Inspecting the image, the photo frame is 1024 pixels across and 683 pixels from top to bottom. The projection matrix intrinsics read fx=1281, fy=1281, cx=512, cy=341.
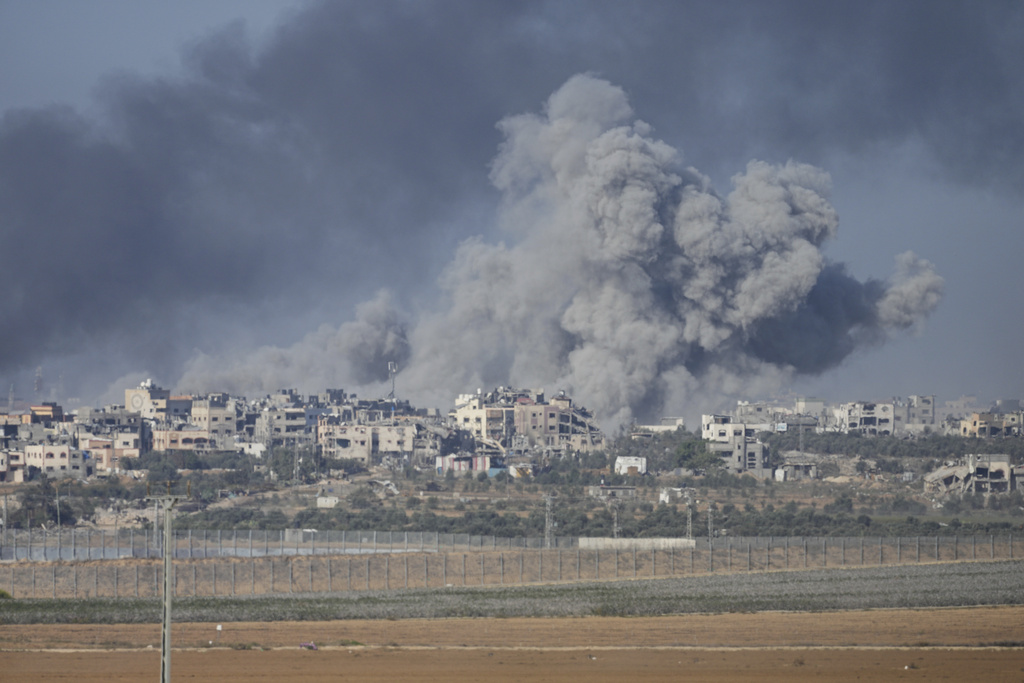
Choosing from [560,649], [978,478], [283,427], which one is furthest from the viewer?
[283,427]

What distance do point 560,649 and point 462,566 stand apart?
12881 millimetres

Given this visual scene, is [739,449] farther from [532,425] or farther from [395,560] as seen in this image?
[395,560]

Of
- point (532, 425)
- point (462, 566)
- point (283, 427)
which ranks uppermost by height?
point (532, 425)

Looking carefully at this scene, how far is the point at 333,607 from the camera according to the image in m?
31.4

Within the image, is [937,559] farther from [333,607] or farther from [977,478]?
[977,478]

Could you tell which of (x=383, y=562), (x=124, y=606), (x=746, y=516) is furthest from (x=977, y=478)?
(x=124, y=606)

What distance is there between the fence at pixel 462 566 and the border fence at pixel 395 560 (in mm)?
32

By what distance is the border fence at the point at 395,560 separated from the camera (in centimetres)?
3478

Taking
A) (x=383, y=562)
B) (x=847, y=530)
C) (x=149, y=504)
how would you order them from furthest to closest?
(x=149, y=504)
(x=847, y=530)
(x=383, y=562)

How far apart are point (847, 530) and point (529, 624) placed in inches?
911

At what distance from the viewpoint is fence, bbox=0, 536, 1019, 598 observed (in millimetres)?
34500

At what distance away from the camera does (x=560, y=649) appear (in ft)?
82.1

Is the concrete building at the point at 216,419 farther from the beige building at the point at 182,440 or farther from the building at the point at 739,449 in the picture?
the building at the point at 739,449

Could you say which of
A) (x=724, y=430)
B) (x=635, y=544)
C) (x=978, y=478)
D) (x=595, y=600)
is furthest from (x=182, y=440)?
(x=595, y=600)
